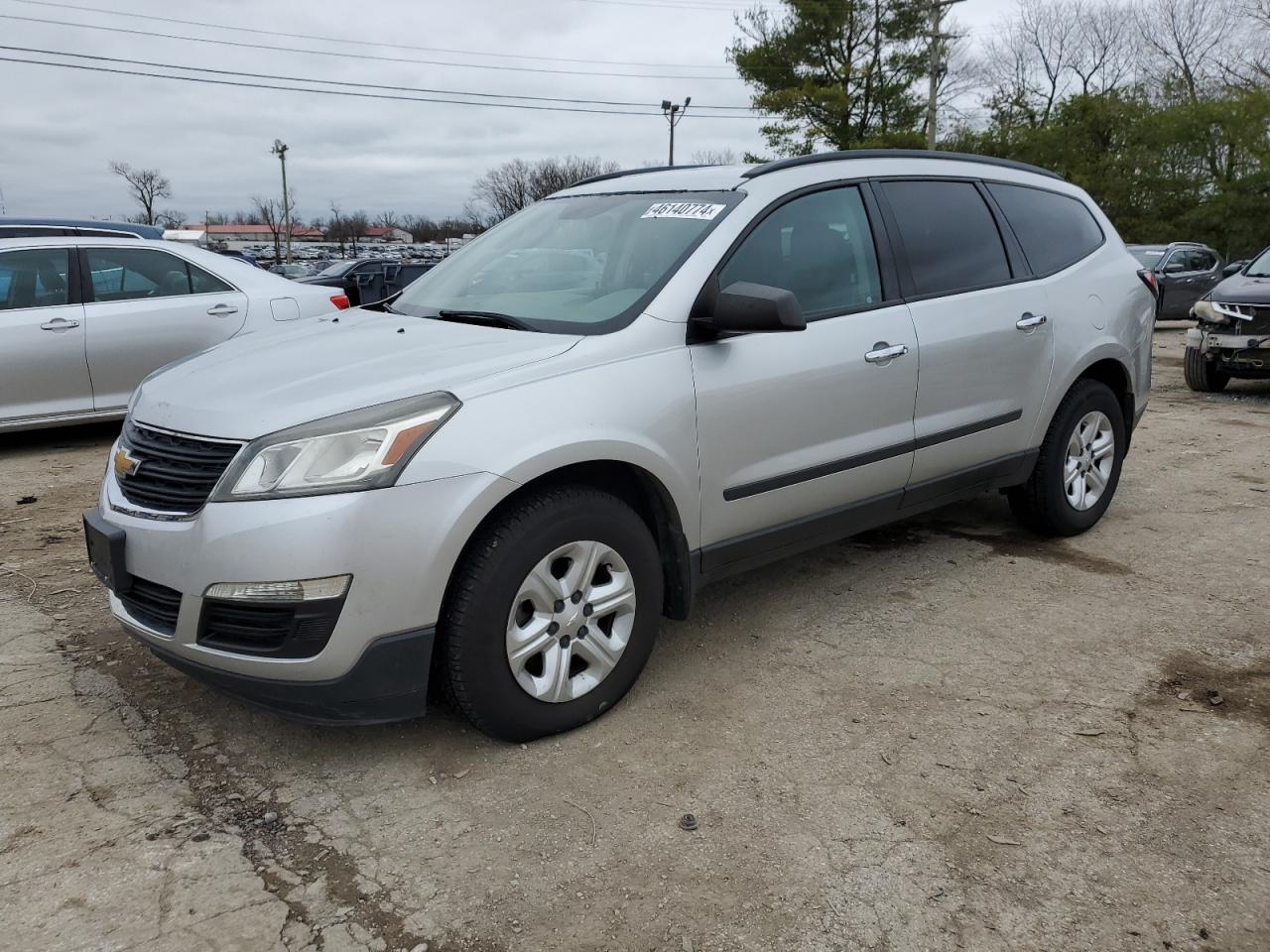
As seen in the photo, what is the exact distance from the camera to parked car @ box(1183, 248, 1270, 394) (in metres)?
9.09

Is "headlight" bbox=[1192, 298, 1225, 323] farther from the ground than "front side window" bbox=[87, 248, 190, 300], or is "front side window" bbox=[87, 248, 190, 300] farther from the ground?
"front side window" bbox=[87, 248, 190, 300]

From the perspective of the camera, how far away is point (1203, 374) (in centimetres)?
973

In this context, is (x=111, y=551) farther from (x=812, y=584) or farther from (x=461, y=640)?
(x=812, y=584)

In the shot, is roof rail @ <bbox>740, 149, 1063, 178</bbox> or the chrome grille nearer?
the chrome grille

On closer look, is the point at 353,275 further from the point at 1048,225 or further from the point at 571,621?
the point at 571,621

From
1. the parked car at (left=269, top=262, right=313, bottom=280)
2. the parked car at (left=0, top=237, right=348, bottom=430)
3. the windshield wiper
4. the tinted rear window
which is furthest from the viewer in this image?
the parked car at (left=269, top=262, right=313, bottom=280)

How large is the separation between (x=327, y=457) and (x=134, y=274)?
217 inches

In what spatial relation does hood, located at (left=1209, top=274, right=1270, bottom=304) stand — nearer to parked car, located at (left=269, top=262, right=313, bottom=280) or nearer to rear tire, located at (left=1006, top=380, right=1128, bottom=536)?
rear tire, located at (left=1006, top=380, right=1128, bottom=536)

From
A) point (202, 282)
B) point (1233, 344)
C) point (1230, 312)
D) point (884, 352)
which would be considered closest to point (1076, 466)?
point (884, 352)

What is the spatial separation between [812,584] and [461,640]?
2.03 metres

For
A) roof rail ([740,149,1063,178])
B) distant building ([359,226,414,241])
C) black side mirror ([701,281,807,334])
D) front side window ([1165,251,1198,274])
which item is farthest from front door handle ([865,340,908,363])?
distant building ([359,226,414,241])

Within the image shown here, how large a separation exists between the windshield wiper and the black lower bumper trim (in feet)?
3.60

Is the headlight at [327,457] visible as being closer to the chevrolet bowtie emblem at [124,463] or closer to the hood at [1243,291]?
the chevrolet bowtie emblem at [124,463]

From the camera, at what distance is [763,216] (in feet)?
11.4
